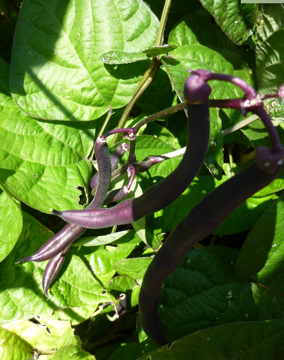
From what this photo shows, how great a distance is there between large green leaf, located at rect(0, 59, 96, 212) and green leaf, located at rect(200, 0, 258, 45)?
1.92ft

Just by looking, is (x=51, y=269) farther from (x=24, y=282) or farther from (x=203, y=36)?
(x=203, y=36)

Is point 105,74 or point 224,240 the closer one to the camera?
point 105,74

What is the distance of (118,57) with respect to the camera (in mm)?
982

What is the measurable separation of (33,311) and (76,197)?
1.35 feet

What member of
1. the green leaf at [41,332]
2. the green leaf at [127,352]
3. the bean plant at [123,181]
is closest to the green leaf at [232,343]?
the bean plant at [123,181]

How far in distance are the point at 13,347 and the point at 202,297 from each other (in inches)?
28.2

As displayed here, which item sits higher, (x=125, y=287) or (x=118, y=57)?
(x=118, y=57)

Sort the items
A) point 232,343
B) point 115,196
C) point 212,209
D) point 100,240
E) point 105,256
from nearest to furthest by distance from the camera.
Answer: point 212,209, point 232,343, point 115,196, point 100,240, point 105,256

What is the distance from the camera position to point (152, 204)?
2.17ft

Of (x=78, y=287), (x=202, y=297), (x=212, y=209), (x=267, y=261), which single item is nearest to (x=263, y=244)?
(x=267, y=261)

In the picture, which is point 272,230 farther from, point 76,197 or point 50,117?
point 50,117

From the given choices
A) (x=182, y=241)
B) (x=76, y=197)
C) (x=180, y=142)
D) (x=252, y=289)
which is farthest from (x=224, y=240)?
(x=182, y=241)

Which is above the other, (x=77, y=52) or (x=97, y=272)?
(x=77, y=52)

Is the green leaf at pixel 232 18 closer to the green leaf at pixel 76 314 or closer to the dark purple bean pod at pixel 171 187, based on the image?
the dark purple bean pod at pixel 171 187
